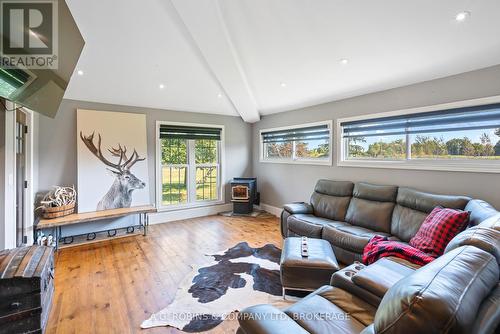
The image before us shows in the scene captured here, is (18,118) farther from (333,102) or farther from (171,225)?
(333,102)

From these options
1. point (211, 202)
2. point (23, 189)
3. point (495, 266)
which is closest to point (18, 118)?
point (23, 189)

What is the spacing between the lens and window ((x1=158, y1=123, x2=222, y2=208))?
5.17 metres

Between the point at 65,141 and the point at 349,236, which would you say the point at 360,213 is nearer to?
the point at 349,236

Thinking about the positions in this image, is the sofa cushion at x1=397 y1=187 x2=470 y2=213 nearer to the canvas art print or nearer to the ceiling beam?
the ceiling beam

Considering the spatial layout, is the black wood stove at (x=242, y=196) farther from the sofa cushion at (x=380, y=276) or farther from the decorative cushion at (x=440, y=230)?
the sofa cushion at (x=380, y=276)

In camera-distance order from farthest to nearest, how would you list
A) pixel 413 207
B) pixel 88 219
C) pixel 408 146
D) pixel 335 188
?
pixel 335 188, pixel 88 219, pixel 408 146, pixel 413 207

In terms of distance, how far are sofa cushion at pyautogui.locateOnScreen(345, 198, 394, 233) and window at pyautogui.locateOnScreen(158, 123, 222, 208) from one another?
10.7 ft

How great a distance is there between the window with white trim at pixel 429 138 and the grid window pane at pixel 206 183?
9.95 ft

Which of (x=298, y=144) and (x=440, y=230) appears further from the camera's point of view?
(x=298, y=144)

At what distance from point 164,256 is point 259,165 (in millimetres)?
3357

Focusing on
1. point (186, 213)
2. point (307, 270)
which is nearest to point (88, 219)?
point (186, 213)

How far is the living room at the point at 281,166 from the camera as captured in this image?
1638 millimetres

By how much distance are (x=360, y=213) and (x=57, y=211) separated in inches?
176

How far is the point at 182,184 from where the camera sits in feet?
17.9
